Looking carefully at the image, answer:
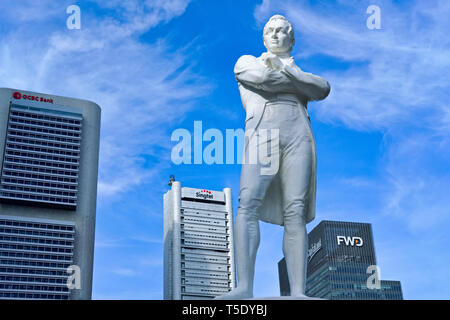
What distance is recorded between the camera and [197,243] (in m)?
150

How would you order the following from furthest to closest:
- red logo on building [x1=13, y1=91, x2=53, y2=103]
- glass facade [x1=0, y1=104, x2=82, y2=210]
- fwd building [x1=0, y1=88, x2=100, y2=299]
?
1. red logo on building [x1=13, y1=91, x2=53, y2=103]
2. glass facade [x1=0, y1=104, x2=82, y2=210]
3. fwd building [x1=0, y1=88, x2=100, y2=299]

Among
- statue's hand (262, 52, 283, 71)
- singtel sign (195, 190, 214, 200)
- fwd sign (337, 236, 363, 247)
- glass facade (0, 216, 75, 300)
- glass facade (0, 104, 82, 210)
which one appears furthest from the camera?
singtel sign (195, 190, 214, 200)

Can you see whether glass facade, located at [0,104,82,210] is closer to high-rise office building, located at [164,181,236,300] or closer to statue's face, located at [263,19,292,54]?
high-rise office building, located at [164,181,236,300]

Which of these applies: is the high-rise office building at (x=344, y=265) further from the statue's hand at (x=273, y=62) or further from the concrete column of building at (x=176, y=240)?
the statue's hand at (x=273, y=62)

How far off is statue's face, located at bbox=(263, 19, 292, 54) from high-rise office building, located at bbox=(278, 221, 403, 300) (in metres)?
100

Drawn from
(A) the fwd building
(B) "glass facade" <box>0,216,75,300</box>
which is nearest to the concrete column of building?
(A) the fwd building

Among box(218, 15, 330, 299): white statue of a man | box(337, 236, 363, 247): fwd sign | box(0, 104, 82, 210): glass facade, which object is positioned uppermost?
box(0, 104, 82, 210): glass facade

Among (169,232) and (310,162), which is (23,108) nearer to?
(169,232)

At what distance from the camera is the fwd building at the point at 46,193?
105438 millimetres

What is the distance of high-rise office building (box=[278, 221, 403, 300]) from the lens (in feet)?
373

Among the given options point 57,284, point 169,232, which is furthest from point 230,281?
point 57,284
